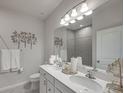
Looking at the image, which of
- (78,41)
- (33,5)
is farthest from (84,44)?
(33,5)

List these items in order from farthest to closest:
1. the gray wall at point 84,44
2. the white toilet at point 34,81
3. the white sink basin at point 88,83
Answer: the white toilet at point 34,81 < the gray wall at point 84,44 < the white sink basin at point 88,83

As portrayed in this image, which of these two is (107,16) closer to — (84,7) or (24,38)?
(84,7)

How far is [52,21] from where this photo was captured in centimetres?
311

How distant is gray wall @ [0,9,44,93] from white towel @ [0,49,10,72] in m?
0.19

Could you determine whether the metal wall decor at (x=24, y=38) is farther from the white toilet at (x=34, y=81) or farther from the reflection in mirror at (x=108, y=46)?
the reflection in mirror at (x=108, y=46)

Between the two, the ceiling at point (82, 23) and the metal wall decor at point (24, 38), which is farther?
the metal wall decor at point (24, 38)

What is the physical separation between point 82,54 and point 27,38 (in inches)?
89.4

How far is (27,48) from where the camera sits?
3.35 m

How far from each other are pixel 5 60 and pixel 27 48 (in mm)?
782

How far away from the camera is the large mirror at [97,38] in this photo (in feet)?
3.81

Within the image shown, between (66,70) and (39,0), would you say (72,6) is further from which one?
(66,70)

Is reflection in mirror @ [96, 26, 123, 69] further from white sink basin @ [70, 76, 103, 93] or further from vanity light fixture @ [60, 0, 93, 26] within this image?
vanity light fixture @ [60, 0, 93, 26]

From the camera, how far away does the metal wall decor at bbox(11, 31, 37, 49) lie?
309 centimetres

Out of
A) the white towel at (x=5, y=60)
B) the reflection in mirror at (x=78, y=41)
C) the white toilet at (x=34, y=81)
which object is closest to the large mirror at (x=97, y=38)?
A: the reflection in mirror at (x=78, y=41)
